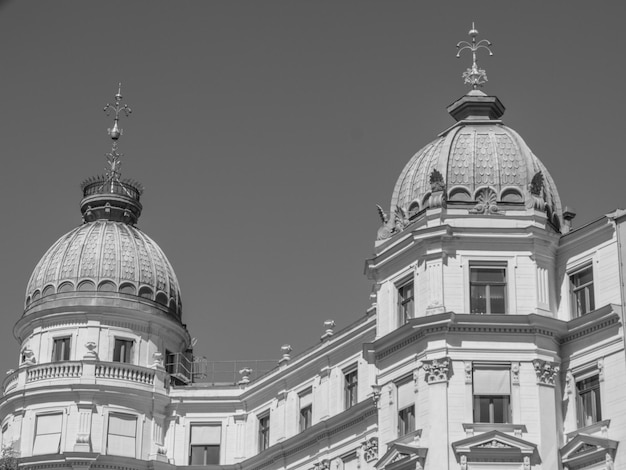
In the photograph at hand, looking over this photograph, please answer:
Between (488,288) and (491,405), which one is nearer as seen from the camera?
(491,405)

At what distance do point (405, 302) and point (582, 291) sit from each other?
7668 mm

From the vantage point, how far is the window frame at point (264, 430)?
245ft

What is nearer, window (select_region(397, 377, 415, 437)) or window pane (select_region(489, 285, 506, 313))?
window (select_region(397, 377, 415, 437))

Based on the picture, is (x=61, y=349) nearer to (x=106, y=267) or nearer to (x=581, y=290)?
(x=106, y=267)

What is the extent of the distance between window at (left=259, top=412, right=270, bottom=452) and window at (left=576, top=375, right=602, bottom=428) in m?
22.2

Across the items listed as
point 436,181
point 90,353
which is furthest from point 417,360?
point 90,353

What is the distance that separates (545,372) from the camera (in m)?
57.3

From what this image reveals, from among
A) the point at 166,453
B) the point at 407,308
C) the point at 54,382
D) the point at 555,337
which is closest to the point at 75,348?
the point at 54,382

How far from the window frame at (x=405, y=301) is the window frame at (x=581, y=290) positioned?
22.1 ft

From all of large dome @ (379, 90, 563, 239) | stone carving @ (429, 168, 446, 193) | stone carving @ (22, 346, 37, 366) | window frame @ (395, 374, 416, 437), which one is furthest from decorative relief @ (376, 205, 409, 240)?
stone carving @ (22, 346, 37, 366)

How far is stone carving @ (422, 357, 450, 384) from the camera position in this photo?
→ 57344mm

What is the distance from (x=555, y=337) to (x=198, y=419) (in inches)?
1024

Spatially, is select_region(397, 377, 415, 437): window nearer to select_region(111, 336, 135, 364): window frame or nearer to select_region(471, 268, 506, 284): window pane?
select_region(471, 268, 506, 284): window pane

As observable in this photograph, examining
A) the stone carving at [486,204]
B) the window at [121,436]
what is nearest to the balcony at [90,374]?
the window at [121,436]
